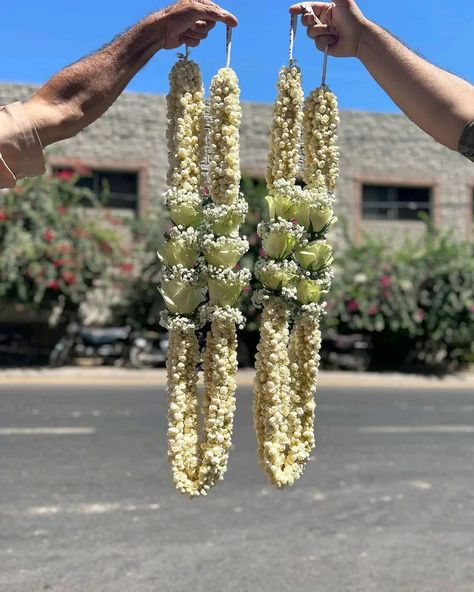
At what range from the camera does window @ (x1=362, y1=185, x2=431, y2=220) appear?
22.4 meters

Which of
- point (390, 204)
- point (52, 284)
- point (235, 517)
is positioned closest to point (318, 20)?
point (235, 517)

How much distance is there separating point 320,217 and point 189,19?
2.25 ft

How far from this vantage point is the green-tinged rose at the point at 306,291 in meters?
2.31

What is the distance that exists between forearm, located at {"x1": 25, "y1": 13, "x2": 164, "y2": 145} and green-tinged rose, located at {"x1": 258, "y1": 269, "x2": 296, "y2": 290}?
70cm

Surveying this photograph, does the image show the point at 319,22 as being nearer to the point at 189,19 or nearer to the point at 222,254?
the point at 189,19

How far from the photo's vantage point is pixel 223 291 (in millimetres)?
2240

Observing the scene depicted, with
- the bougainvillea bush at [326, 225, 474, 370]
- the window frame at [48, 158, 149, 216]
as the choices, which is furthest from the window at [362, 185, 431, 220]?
the window frame at [48, 158, 149, 216]

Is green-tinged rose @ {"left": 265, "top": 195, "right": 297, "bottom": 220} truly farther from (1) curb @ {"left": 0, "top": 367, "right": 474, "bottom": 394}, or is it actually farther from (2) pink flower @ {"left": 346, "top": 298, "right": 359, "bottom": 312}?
(2) pink flower @ {"left": 346, "top": 298, "right": 359, "bottom": 312}

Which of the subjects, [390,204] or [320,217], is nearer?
[320,217]

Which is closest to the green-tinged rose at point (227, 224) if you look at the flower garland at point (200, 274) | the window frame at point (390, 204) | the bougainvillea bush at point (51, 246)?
the flower garland at point (200, 274)

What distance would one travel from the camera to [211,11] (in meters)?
2.28

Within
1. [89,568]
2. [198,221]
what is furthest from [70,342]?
[198,221]

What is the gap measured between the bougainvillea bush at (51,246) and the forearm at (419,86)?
13279 mm

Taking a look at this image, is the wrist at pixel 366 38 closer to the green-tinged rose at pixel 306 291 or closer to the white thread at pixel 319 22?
the white thread at pixel 319 22
